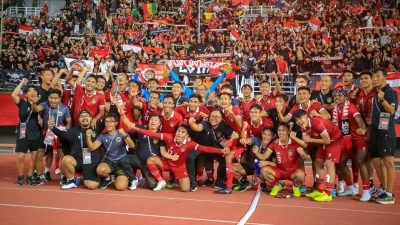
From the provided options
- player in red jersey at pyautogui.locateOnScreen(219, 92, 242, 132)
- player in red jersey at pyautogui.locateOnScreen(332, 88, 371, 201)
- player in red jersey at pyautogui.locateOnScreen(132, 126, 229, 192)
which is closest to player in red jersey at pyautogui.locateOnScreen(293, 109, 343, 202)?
player in red jersey at pyautogui.locateOnScreen(332, 88, 371, 201)

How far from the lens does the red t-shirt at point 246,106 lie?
838cm

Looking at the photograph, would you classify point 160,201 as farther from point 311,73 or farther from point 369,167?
point 311,73

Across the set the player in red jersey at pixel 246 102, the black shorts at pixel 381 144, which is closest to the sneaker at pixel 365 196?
the black shorts at pixel 381 144

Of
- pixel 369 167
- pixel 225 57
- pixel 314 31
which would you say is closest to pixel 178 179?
pixel 369 167

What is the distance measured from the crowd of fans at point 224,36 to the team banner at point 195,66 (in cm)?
81

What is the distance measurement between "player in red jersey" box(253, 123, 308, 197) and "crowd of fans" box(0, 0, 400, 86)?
7.72 m

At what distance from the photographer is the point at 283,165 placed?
7.48m

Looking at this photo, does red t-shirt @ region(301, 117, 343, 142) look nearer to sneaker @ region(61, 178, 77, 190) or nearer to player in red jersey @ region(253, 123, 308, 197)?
player in red jersey @ region(253, 123, 308, 197)

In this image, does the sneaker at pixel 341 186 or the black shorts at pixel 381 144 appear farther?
the sneaker at pixel 341 186

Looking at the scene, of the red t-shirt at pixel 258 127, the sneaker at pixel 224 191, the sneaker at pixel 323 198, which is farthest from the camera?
the red t-shirt at pixel 258 127

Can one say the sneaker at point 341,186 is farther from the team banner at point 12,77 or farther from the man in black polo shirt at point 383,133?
the team banner at point 12,77

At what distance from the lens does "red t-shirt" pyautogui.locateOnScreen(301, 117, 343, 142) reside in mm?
7086

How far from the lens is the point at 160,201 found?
677cm

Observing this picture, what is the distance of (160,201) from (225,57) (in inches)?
438
